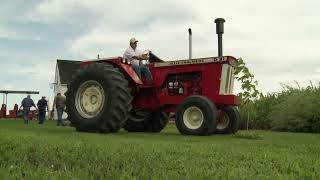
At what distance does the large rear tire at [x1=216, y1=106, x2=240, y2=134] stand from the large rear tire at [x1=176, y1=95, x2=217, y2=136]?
1.51m

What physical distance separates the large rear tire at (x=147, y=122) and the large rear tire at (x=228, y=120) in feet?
6.72

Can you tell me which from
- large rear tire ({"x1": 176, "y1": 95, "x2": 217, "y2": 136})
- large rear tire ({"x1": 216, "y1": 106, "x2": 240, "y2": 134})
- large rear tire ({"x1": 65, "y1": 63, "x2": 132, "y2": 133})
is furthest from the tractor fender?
large rear tire ({"x1": 216, "y1": 106, "x2": 240, "y2": 134})

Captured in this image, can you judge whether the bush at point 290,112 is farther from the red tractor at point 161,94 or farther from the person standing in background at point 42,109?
the person standing in background at point 42,109

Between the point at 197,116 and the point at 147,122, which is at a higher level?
the point at 197,116

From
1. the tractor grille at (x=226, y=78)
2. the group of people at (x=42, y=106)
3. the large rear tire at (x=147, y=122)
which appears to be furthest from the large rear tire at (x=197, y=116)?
the group of people at (x=42, y=106)

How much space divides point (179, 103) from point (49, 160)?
8651 millimetres

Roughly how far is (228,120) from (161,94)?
196 cm

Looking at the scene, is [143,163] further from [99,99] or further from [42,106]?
[42,106]

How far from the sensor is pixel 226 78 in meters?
15.1

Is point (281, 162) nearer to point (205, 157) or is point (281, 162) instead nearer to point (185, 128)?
point (205, 157)

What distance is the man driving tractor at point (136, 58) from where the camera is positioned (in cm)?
1584

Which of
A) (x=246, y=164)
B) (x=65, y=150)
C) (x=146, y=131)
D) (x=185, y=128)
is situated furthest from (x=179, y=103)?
(x=246, y=164)

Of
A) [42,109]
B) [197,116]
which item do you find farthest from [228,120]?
[42,109]

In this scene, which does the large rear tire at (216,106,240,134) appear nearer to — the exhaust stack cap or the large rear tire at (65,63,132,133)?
the exhaust stack cap
